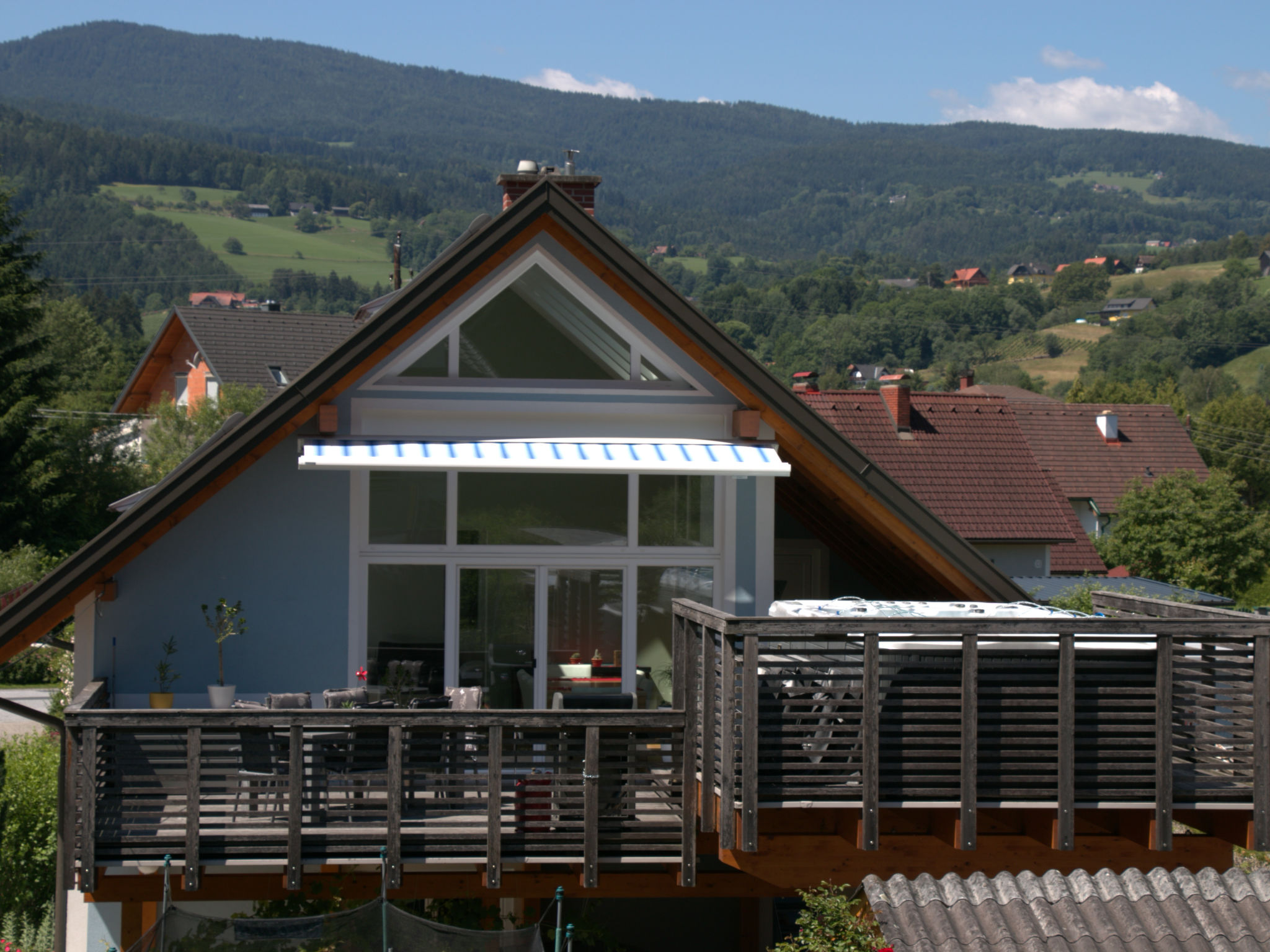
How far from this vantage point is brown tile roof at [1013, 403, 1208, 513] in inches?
2260

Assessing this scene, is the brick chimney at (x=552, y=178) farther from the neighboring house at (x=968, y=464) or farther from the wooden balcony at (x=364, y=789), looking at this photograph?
the neighboring house at (x=968, y=464)

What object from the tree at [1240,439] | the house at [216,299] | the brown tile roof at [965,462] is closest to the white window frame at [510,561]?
the brown tile roof at [965,462]

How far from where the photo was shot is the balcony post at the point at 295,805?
9.49 metres

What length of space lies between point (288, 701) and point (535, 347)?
13.7ft

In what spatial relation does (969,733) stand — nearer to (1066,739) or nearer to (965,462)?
(1066,739)

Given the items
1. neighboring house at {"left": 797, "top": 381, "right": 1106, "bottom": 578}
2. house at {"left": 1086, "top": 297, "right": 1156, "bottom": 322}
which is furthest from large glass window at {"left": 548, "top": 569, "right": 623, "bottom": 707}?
house at {"left": 1086, "top": 297, "right": 1156, "bottom": 322}

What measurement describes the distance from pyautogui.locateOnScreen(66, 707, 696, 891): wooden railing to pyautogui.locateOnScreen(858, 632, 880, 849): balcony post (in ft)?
4.65

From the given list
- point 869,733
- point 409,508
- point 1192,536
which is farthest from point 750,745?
point 1192,536

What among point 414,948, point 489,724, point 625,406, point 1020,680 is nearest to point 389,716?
point 489,724

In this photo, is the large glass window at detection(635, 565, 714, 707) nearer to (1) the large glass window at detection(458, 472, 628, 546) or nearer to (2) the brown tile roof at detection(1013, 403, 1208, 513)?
(1) the large glass window at detection(458, 472, 628, 546)

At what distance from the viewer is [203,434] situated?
45469 millimetres

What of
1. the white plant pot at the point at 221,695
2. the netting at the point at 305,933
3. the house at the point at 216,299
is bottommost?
the netting at the point at 305,933

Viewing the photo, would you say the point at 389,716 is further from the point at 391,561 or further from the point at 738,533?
the point at 738,533

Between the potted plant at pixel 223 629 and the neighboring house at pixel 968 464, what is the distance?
24301 millimetres
